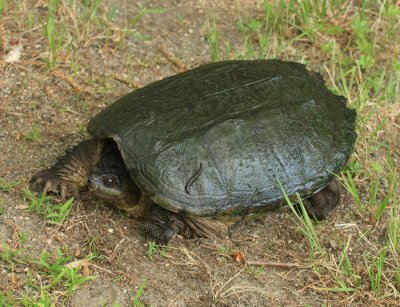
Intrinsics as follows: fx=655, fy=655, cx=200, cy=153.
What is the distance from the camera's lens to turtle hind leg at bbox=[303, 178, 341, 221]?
3659 mm

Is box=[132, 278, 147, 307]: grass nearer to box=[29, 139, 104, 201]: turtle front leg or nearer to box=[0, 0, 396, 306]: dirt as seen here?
box=[0, 0, 396, 306]: dirt

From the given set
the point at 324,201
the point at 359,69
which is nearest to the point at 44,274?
the point at 324,201

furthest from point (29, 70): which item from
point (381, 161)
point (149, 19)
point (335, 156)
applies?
→ point (381, 161)

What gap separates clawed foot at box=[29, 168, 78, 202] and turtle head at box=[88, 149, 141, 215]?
0.15 meters

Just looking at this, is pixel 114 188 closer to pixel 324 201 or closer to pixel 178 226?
pixel 178 226

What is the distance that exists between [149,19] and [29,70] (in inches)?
43.1

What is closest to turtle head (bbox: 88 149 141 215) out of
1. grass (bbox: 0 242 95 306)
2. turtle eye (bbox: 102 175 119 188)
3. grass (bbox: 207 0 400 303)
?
turtle eye (bbox: 102 175 119 188)

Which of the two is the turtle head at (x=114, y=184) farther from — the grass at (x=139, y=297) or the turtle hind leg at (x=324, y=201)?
the turtle hind leg at (x=324, y=201)

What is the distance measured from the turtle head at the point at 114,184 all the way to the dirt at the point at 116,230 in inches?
3.9

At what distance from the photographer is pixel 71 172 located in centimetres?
354

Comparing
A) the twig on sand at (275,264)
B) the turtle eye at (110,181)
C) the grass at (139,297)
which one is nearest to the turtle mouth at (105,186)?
the turtle eye at (110,181)

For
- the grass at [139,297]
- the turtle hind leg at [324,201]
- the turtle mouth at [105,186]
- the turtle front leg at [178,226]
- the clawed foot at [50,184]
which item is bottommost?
the turtle hind leg at [324,201]

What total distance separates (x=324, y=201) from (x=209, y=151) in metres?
0.87

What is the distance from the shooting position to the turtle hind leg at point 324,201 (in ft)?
12.0
